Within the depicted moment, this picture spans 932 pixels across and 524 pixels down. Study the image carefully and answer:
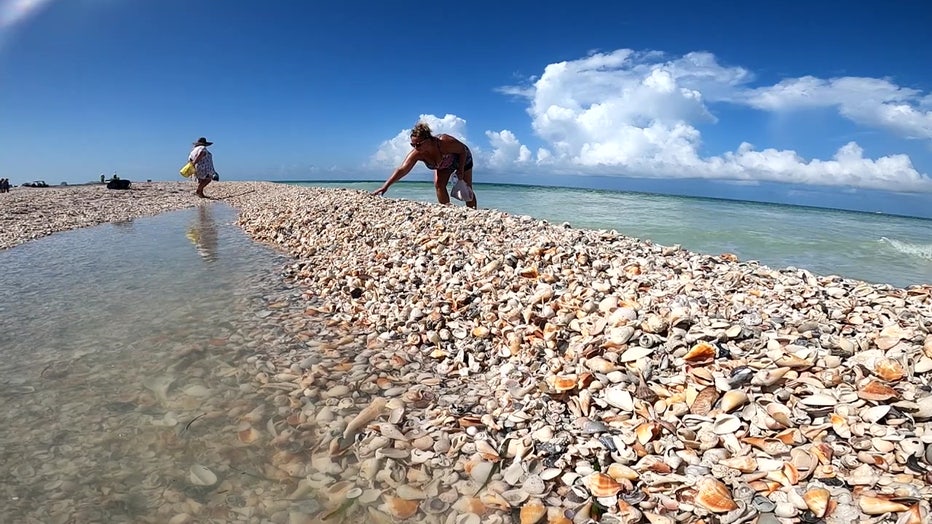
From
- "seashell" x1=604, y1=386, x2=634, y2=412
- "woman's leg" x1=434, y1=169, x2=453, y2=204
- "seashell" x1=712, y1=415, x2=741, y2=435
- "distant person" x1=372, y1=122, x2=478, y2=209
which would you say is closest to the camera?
"seashell" x1=712, y1=415, x2=741, y2=435

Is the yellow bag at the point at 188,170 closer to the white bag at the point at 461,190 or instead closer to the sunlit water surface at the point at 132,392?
the sunlit water surface at the point at 132,392

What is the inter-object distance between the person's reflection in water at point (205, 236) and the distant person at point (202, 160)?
6740 mm

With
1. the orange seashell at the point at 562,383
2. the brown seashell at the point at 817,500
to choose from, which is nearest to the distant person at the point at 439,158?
the orange seashell at the point at 562,383

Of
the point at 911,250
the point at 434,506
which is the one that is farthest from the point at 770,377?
the point at 911,250

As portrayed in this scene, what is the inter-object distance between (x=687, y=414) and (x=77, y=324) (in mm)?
5959

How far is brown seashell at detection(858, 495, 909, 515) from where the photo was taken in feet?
6.15

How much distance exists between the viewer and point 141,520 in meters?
2.24

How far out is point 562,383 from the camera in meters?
3.19

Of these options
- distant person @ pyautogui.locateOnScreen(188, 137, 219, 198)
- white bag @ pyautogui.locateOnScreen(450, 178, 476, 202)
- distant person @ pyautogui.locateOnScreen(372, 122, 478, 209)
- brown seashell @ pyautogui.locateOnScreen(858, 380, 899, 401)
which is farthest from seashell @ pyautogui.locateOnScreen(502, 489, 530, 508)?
distant person @ pyautogui.locateOnScreen(188, 137, 219, 198)

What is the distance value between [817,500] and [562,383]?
4.92 ft

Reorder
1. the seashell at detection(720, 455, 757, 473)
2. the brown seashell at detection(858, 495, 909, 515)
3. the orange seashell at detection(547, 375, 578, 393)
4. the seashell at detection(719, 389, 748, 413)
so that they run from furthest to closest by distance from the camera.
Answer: the orange seashell at detection(547, 375, 578, 393) → the seashell at detection(719, 389, 748, 413) → the seashell at detection(720, 455, 757, 473) → the brown seashell at detection(858, 495, 909, 515)

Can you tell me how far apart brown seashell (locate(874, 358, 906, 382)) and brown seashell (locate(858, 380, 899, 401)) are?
0.25 ft

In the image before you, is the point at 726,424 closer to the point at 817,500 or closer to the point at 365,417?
the point at 817,500

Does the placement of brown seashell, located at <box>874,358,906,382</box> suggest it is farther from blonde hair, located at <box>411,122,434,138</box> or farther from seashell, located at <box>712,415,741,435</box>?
blonde hair, located at <box>411,122,434,138</box>
